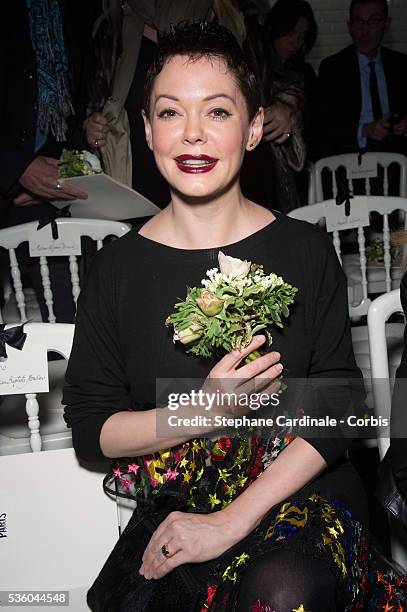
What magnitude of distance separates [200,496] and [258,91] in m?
0.80

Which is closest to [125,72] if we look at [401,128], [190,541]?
[190,541]

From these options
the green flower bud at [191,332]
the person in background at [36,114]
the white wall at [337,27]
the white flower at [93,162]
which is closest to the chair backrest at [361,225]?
the white flower at [93,162]

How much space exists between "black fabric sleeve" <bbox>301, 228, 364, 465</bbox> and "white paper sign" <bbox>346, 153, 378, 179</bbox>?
2283 mm

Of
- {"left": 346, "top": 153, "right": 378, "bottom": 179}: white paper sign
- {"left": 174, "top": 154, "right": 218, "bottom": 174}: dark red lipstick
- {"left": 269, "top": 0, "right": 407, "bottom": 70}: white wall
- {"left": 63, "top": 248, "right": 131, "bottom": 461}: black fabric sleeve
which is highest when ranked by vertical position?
{"left": 269, "top": 0, "right": 407, "bottom": 70}: white wall

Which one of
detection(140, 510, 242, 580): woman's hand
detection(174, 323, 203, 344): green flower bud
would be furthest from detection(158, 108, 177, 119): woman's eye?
detection(140, 510, 242, 580): woman's hand

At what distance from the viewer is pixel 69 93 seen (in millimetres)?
2783

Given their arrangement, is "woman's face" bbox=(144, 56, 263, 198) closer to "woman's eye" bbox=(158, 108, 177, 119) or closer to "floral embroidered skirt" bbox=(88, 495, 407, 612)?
"woman's eye" bbox=(158, 108, 177, 119)

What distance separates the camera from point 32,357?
150cm

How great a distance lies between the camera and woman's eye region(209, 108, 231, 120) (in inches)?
53.8

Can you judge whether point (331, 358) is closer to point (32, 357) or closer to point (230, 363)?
point (230, 363)

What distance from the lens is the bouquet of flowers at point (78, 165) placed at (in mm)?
2439

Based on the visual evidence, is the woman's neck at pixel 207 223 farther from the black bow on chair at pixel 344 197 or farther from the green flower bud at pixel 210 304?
the black bow on chair at pixel 344 197

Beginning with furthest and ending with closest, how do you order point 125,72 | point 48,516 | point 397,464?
→ point 125,72 < point 48,516 < point 397,464

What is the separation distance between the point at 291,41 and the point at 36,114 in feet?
6.72
